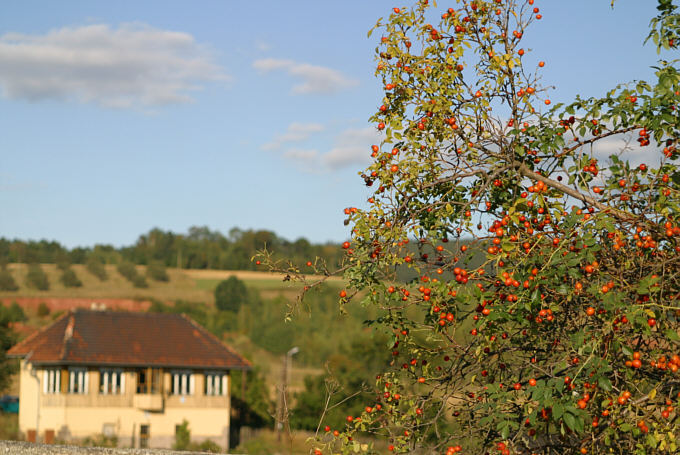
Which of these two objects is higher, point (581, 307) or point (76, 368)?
point (581, 307)

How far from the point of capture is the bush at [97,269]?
101688 mm

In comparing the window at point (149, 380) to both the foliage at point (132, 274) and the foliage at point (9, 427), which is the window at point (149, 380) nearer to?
the foliage at point (9, 427)

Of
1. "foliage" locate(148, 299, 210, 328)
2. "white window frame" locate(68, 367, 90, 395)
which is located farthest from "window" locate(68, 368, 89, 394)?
"foliage" locate(148, 299, 210, 328)

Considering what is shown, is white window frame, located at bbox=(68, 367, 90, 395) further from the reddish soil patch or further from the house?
the reddish soil patch

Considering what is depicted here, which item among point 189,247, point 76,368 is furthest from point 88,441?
point 189,247

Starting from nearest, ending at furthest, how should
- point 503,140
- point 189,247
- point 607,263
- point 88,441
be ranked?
point 607,263, point 503,140, point 88,441, point 189,247

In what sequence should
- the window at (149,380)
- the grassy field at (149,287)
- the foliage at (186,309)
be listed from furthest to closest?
1. the grassy field at (149,287)
2. the foliage at (186,309)
3. the window at (149,380)

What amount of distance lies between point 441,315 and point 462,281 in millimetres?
463

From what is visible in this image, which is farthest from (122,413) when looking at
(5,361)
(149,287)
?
(149,287)

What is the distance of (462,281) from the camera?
5.22 meters

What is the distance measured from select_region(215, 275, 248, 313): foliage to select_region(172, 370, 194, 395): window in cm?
4285

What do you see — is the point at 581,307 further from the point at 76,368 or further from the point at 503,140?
the point at 76,368

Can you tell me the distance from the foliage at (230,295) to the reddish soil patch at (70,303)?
8420 millimetres

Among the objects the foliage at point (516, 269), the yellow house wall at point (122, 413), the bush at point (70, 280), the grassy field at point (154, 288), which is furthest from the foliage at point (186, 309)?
the foliage at point (516, 269)
